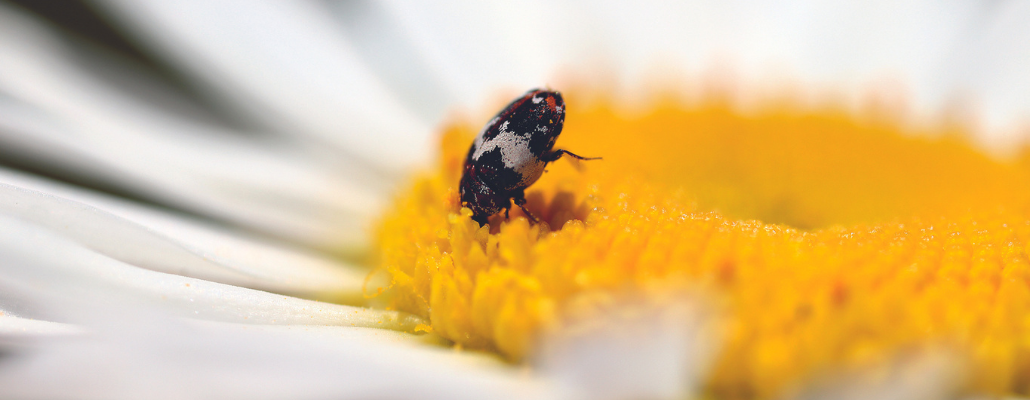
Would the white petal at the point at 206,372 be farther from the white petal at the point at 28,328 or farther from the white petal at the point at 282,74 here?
the white petal at the point at 282,74

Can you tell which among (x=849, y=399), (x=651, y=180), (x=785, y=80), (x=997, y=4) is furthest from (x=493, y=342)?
(x=997, y=4)

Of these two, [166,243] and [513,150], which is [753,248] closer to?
[513,150]

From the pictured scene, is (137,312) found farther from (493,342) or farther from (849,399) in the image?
(849,399)

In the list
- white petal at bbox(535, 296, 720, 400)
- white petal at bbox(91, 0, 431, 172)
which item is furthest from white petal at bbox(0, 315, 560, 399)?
white petal at bbox(91, 0, 431, 172)

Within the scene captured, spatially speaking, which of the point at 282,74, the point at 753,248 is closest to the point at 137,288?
the point at 753,248

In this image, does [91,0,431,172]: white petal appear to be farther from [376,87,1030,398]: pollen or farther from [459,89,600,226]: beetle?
[459,89,600,226]: beetle

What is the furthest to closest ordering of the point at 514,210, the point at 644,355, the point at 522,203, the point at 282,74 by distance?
the point at 282,74
the point at 514,210
the point at 522,203
the point at 644,355
